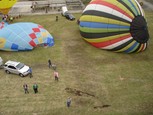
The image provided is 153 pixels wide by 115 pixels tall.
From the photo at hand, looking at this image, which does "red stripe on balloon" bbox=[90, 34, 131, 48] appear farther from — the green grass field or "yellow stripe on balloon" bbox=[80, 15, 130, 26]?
"yellow stripe on balloon" bbox=[80, 15, 130, 26]

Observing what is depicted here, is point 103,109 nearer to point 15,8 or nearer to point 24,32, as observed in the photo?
point 24,32

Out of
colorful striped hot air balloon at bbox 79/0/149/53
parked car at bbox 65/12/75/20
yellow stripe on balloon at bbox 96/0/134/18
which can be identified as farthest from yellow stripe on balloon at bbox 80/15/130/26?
parked car at bbox 65/12/75/20

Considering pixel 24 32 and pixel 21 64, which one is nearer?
pixel 21 64

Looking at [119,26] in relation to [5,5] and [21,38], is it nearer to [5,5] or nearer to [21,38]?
[21,38]

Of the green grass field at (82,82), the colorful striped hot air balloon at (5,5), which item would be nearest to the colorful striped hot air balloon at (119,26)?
the green grass field at (82,82)

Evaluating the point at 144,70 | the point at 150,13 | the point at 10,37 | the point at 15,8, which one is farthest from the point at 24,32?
the point at 150,13
